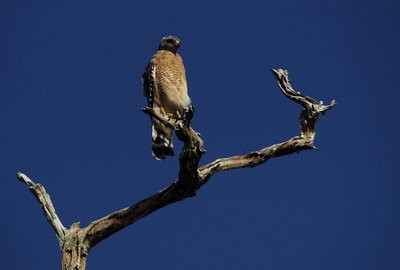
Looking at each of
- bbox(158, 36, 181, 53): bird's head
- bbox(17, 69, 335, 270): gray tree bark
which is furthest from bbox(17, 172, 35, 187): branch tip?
bbox(158, 36, 181, 53): bird's head

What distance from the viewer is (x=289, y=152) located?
6.63 m

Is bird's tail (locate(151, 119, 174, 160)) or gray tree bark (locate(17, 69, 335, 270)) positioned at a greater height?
bird's tail (locate(151, 119, 174, 160))

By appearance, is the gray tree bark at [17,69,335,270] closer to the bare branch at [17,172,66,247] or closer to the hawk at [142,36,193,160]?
the bare branch at [17,172,66,247]

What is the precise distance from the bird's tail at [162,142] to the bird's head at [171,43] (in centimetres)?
144

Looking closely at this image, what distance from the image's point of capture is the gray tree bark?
227 inches

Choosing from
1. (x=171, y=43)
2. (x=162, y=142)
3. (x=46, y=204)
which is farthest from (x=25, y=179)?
(x=171, y=43)

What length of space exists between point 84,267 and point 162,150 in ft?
7.74

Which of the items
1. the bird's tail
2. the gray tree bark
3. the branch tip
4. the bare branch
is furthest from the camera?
the bird's tail

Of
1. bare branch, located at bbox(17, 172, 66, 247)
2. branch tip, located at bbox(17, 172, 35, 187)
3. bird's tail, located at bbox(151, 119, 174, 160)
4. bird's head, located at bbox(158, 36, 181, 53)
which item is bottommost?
bare branch, located at bbox(17, 172, 66, 247)

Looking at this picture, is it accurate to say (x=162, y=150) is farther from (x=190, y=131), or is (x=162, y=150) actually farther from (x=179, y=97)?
(x=190, y=131)

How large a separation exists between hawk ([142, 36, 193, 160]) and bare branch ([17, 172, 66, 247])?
75.7 inches

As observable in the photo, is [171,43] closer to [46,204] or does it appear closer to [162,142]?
[162,142]

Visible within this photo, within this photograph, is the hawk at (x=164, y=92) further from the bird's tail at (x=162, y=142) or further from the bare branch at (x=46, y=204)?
the bare branch at (x=46, y=204)

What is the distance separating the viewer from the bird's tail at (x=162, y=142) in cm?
796
